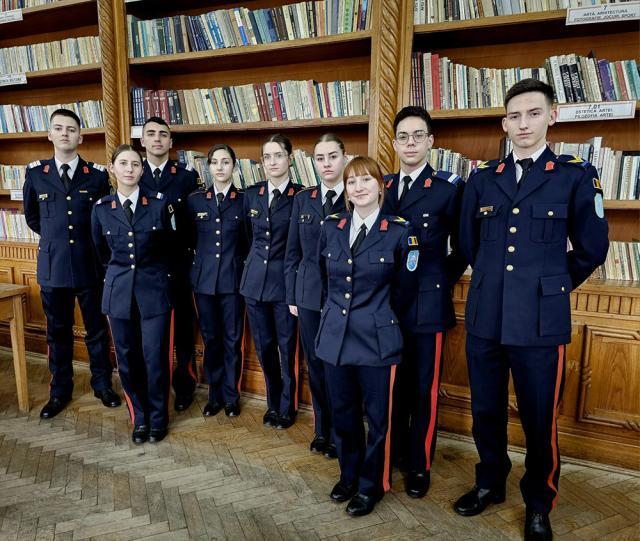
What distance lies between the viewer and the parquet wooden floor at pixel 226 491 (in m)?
1.82

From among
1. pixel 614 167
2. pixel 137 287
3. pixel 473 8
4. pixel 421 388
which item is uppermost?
pixel 473 8

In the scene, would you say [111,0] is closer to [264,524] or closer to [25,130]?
[25,130]

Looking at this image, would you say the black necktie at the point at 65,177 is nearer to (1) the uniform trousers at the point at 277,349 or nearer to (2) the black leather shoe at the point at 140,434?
(1) the uniform trousers at the point at 277,349

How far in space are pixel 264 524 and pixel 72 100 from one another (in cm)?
370

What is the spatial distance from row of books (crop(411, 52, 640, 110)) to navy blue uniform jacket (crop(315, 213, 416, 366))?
116 centimetres

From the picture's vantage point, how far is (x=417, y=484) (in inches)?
80.2

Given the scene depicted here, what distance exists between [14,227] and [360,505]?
357 cm

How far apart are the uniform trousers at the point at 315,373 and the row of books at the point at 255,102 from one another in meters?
1.33

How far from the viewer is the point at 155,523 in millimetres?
1842

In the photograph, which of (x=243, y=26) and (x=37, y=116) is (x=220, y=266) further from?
(x=37, y=116)

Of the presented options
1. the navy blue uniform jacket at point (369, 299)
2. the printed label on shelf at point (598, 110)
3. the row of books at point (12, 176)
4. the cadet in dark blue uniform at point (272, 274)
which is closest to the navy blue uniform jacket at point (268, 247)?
the cadet in dark blue uniform at point (272, 274)

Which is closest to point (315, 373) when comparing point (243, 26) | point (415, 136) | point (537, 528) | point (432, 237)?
point (432, 237)

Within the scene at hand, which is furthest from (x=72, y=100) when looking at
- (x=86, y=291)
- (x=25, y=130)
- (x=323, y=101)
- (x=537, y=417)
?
(x=537, y=417)

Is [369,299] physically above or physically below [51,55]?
below
